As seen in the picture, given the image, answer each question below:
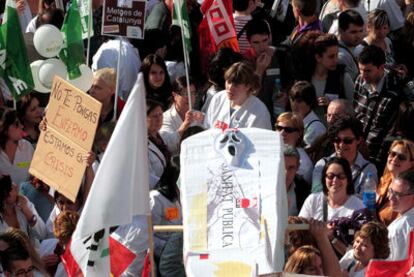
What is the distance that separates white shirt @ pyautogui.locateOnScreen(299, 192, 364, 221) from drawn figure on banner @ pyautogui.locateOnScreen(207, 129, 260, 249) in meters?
2.37

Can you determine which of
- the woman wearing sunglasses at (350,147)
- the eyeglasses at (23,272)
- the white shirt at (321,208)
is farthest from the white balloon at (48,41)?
the eyeglasses at (23,272)

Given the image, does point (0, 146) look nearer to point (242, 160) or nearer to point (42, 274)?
point (42, 274)

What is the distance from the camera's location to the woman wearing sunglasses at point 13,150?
1462cm

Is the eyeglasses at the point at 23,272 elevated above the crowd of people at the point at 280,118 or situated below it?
below

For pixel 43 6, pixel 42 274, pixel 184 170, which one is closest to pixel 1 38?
pixel 43 6

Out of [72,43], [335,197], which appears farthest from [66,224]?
[72,43]

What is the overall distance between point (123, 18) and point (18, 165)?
1555 millimetres

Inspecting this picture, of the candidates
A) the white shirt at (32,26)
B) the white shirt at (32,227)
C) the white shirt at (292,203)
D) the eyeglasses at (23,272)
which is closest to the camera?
the eyeglasses at (23,272)

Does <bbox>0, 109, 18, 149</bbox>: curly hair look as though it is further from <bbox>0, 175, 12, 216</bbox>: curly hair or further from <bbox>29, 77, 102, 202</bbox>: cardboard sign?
<bbox>29, 77, 102, 202</bbox>: cardboard sign

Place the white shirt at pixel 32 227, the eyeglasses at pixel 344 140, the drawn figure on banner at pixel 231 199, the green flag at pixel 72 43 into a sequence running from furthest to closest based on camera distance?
1. the green flag at pixel 72 43
2. the eyeglasses at pixel 344 140
3. the white shirt at pixel 32 227
4. the drawn figure on banner at pixel 231 199

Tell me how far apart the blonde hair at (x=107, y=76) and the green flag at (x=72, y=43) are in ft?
0.56

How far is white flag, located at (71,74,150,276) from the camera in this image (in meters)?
10.5

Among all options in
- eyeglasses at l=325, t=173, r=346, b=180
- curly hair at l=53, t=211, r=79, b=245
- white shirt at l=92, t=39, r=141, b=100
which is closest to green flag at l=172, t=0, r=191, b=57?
white shirt at l=92, t=39, r=141, b=100

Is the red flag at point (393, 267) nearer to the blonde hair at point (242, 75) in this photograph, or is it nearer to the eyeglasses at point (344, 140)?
the eyeglasses at point (344, 140)
